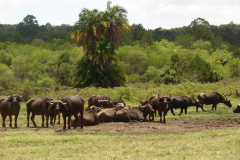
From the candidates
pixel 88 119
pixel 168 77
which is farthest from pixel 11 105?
pixel 168 77

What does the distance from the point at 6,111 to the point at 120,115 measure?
6.69m

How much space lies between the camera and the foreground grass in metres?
8.84

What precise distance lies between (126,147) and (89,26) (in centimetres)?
3028

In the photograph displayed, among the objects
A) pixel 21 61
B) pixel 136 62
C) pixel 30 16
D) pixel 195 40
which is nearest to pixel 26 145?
pixel 21 61

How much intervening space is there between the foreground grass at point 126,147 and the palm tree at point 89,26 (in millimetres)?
27946

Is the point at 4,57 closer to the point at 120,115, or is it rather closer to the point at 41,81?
the point at 41,81

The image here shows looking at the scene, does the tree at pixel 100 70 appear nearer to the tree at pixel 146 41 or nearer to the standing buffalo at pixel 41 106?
the standing buffalo at pixel 41 106

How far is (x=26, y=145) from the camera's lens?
35.0 feet

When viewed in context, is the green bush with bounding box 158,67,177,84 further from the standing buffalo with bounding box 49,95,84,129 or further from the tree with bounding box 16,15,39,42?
the tree with bounding box 16,15,39,42

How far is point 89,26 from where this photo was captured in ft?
126

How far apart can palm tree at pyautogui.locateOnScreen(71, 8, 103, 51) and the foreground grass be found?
27.9 m

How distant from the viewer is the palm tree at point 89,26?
3834 cm

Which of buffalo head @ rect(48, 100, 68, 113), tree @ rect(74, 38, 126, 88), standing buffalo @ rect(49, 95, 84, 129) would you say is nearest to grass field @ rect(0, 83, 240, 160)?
buffalo head @ rect(48, 100, 68, 113)

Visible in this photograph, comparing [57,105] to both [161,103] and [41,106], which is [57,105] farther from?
[161,103]
